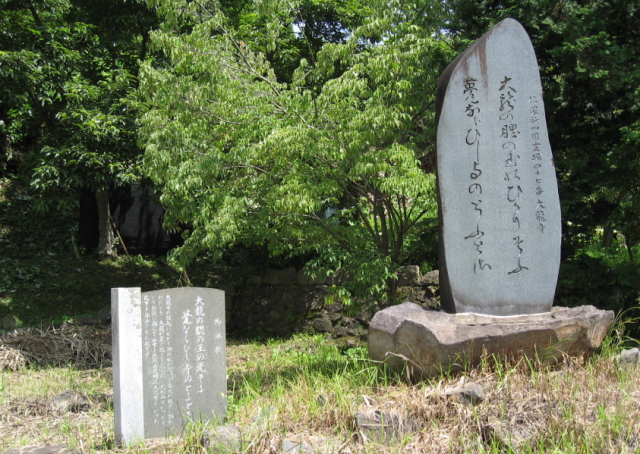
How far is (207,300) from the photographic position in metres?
4.60

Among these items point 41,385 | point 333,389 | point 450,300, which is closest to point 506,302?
point 450,300

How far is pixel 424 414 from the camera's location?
12.9ft

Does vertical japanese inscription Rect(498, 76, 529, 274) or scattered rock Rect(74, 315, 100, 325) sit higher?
vertical japanese inscription Rect(498, 76, 529, 274)

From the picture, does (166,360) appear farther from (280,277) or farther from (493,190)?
(280,277)

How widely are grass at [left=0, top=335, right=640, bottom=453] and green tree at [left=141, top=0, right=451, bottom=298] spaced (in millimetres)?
2296

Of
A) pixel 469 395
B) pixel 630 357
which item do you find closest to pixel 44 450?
pixel 469 395

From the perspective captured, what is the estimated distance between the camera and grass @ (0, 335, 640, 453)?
3594 mm

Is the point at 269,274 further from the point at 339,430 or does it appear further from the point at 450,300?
the point at 339,430

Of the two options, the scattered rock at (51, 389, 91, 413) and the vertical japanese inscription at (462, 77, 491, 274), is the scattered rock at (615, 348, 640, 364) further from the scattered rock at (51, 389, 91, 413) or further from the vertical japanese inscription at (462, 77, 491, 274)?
the scattered rock at (51, 389, 91, 413)

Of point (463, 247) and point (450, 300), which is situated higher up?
point (463, 247)

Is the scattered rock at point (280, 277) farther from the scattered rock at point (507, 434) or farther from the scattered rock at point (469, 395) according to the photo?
the scattered rock at point (507, 434)

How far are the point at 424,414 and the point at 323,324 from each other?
5.96 m

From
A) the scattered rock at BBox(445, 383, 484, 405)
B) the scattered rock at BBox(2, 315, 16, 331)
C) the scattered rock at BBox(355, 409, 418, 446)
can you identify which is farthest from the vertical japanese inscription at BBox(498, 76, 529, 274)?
the scattered rock at BBox(2, 315, 16, 331)

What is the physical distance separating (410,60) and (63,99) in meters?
6.94
